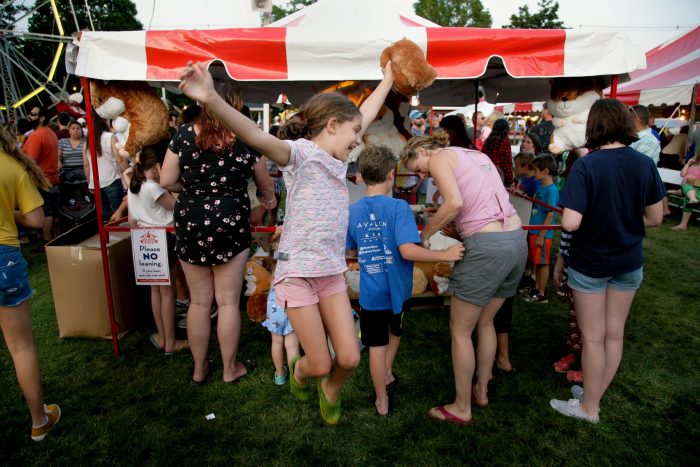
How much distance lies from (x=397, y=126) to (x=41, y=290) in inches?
171

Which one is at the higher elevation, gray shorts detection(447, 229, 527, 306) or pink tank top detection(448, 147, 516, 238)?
pink tank top detection(448, 147, 516, 238)

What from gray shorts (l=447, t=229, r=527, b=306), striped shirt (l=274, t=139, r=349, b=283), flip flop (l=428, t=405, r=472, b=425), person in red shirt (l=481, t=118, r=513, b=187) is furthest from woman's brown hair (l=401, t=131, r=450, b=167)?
person in red shirt (l=481, t=118, r=513, b=187)

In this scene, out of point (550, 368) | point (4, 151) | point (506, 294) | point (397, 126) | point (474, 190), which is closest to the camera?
point (4, 151)

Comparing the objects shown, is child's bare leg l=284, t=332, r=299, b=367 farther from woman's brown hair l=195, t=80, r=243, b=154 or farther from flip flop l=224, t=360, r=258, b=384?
woman's brown hair l=195, t=80, r=243, b=154

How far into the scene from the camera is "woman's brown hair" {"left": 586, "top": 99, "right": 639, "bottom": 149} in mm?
2387

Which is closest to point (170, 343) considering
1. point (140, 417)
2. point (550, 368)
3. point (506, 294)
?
point (140, 417)

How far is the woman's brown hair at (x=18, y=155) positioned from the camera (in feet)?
7.54

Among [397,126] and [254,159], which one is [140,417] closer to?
[254,159]

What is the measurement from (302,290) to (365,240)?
743 millimetres

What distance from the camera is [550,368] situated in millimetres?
3436

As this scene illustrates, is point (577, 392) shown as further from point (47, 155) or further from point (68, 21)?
point (68, 21)

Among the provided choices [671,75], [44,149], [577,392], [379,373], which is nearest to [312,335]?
[379,373]

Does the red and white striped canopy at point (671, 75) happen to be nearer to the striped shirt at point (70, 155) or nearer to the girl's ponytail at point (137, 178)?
the girl's ponytail at point (137, 178)

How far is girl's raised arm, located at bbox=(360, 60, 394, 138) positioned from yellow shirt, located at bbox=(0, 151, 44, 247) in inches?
69.2
